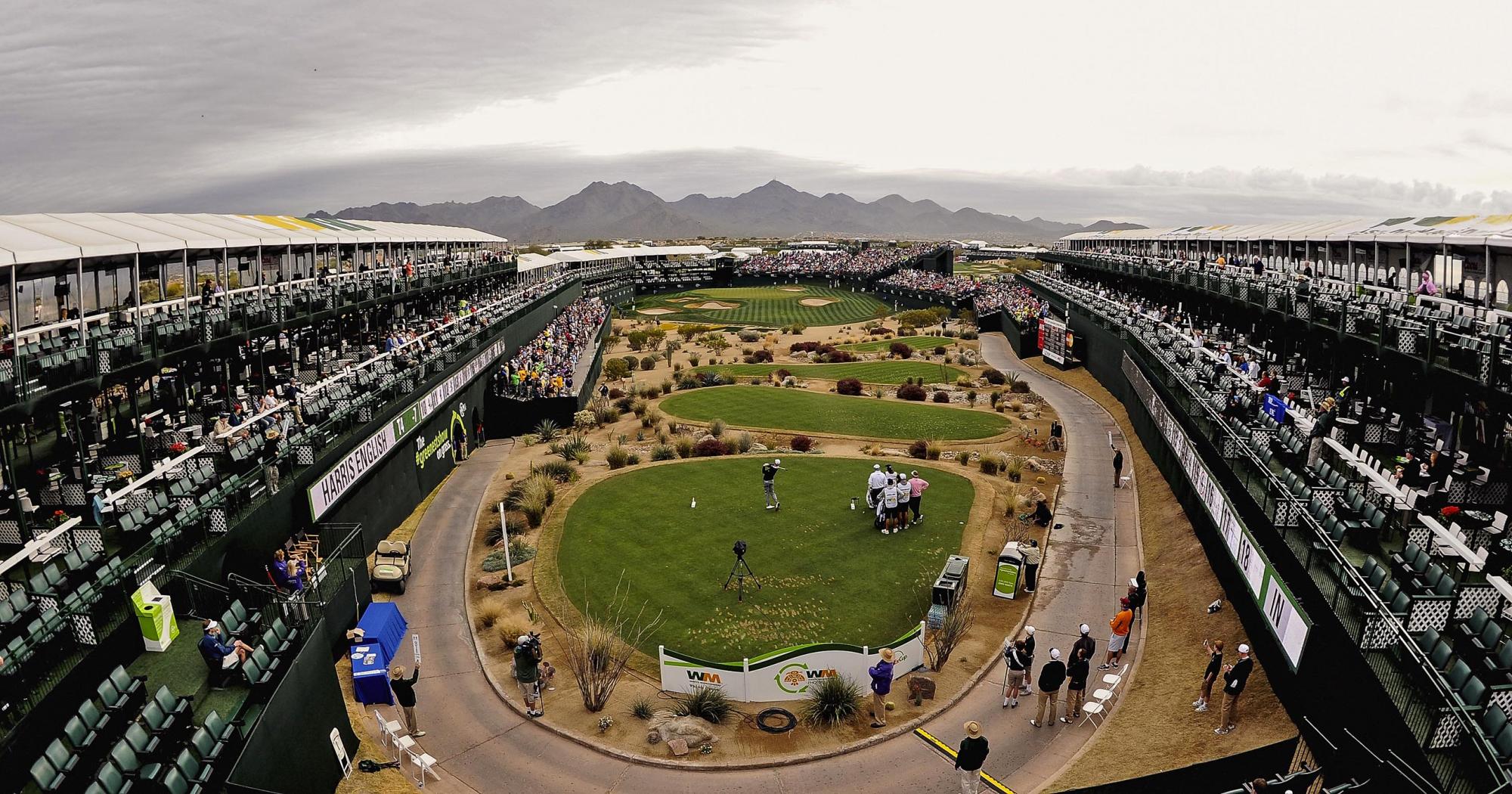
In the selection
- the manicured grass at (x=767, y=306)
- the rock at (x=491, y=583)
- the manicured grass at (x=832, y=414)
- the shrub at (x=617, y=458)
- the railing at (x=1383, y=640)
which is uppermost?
the manicured grass at (x=767, y=306)

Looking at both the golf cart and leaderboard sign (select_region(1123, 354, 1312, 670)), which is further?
the golf cart

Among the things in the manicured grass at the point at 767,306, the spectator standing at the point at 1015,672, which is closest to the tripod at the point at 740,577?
the spectator standing at the point at 1015,672

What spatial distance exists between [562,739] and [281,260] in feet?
85.9

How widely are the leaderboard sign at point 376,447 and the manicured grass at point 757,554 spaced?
581cm

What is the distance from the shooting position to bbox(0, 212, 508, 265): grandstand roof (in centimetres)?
1747

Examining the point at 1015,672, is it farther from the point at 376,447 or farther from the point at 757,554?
the point at 376,447

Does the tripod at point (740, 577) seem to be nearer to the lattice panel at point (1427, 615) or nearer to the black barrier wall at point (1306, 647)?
the black barrier wall at point (1306, 647)

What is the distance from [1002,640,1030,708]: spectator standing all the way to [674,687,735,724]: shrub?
5112mm

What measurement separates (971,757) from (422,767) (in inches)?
352

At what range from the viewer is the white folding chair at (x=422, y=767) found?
14000mm

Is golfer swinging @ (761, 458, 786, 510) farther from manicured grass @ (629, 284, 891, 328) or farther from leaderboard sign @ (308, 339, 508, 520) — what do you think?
manicured grass @ (629, 284, 891, 328)

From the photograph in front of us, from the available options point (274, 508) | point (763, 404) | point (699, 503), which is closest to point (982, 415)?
point (763, 404)

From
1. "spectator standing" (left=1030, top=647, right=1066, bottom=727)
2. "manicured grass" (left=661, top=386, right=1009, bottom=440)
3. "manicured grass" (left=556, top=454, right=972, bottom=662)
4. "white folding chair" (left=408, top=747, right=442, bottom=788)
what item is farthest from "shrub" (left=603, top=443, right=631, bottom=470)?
"spectator standing" (left=1030, top=647, right=1066, bottom=727)

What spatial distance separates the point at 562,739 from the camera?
15.3 m
